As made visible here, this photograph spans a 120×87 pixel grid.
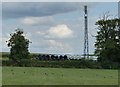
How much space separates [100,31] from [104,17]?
3.71 metres

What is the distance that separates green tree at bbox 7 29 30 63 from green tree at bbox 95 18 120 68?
43.7 feet

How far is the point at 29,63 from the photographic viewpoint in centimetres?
4831

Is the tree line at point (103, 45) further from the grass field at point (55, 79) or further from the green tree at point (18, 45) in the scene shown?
the grass field at point (55, 79)

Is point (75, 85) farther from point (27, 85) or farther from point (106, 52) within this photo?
point (106, 52)

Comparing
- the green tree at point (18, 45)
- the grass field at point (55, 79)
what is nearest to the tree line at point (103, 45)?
the green tree at point (18, 45)

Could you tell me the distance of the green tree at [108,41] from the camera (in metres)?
51.8

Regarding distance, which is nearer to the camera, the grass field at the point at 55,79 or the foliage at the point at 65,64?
the grass field at the point at 55,79

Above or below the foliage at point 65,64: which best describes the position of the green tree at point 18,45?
above

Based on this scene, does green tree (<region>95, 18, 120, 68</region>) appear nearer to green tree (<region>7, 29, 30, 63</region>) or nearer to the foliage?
the foliage

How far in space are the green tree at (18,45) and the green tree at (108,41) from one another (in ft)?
43.7

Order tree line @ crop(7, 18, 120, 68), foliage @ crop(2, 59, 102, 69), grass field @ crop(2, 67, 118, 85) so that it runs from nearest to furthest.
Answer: grass field @ crop(2, 67, 118, 85)
foliage @ crop(2, 59, 102, 69)
tree line @ crop(7, 18, 120, 68)

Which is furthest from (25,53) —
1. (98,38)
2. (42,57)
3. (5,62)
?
(98,38)

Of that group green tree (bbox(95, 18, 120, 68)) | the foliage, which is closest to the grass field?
the foliage

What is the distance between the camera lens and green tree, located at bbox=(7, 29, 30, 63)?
186ft
